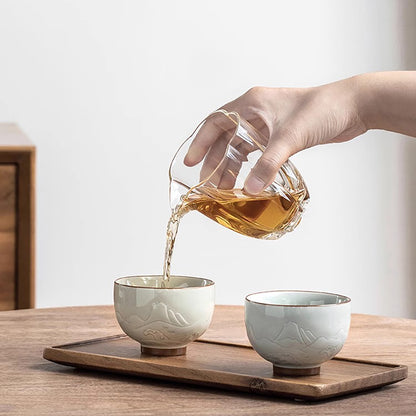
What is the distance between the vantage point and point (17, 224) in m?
2.15

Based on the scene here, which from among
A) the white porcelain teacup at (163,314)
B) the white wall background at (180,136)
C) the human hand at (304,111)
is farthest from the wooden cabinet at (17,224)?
the white porcelain teacup at (163,314)

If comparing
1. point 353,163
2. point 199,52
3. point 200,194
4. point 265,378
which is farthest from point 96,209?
point 265,378

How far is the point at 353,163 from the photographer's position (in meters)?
3.12

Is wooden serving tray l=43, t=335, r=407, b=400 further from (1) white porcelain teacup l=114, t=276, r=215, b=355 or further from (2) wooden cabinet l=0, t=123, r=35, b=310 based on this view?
(2) wooden cabinet l=0, t=123, r=35, b=310

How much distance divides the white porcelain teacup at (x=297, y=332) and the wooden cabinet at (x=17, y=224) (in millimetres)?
1195

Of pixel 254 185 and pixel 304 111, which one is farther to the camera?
pixel 304 111

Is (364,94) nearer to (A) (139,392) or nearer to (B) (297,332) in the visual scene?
(B) (297,332)

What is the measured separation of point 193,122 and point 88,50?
419 millimetres

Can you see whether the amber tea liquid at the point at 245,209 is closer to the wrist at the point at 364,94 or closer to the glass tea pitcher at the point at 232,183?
the glass tea pitcher at the point at 232,183

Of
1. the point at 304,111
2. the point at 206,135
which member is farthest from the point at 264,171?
the point at 304,111

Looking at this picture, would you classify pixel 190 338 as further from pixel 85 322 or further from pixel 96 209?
pixel 96 209

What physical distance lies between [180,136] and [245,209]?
5.72ft

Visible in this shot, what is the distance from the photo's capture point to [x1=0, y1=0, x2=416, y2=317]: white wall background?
2775mm

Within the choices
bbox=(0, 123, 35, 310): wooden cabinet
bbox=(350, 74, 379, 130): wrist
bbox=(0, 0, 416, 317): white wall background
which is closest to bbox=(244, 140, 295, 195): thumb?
bbox=(350, 74, 379, 130): wrist
